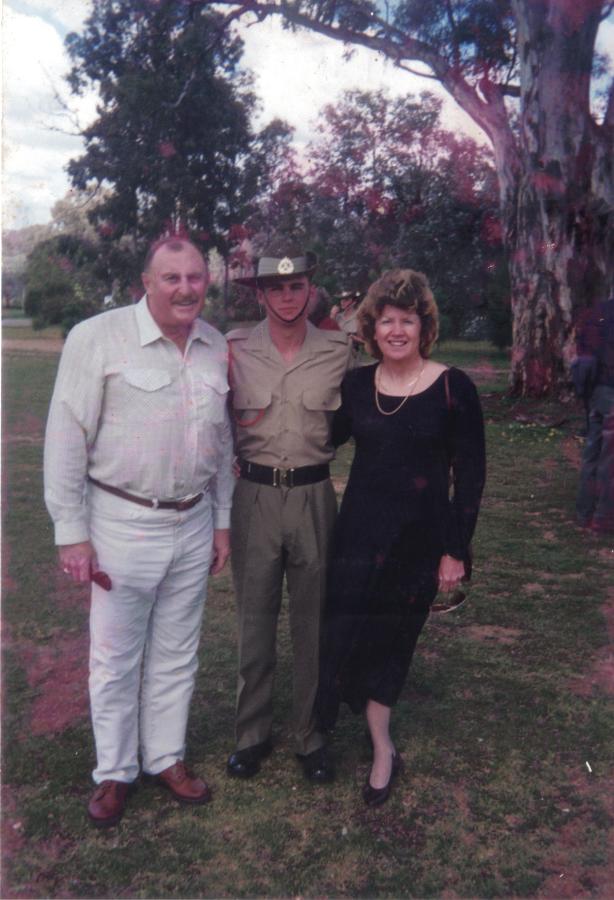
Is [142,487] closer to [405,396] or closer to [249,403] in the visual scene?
[249,403]

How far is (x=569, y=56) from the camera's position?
1205cm

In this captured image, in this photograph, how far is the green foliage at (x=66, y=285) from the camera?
41.9 ft

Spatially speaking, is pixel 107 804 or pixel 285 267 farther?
pixel 285 267

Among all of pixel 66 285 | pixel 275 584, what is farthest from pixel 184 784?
pixel 66 285

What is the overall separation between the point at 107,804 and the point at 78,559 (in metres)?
0.94

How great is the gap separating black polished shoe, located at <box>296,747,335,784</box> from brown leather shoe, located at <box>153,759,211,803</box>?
419 mm

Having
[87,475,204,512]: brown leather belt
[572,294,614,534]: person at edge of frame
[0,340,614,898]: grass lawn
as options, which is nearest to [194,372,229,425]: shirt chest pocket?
[87,475,204,512]: brown leather belt

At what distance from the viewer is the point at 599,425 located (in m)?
7.55

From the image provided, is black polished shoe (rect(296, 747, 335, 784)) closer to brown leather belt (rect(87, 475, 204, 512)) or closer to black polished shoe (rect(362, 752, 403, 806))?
black polished shoe (rect(362, 752, 403, 806))

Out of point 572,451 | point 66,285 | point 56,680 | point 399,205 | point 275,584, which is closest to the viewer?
point 275,584

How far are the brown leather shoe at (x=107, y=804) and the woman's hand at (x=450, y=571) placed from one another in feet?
4.71

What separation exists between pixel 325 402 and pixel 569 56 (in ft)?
34.8

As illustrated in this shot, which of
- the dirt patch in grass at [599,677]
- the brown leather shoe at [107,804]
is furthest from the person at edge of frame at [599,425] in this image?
the brown leather shoe at [107,804]

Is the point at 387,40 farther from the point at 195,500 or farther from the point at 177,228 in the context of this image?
the point at 195,500
